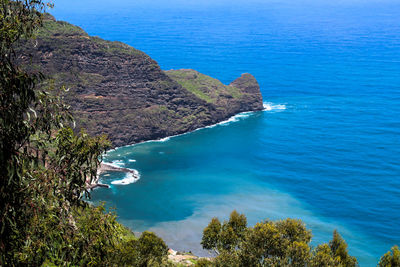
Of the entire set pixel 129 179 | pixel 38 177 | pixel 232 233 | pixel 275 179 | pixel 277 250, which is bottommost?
pixel 38 177

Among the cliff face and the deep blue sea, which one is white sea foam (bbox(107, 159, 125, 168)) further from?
the cliff face

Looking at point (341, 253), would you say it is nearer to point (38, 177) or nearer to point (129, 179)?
point (38, 177)

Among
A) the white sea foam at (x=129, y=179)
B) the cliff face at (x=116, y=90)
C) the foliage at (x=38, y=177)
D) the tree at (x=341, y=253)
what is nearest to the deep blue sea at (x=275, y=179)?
the white sea foam at (x=129, y=179)

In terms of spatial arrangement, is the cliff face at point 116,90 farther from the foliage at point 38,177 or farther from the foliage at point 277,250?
the foliage at point 38,177

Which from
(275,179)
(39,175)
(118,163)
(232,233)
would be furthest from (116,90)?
(39,175)

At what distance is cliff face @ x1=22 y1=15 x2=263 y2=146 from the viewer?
529 ft

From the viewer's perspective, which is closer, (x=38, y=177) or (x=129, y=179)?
(x=38, y=177)

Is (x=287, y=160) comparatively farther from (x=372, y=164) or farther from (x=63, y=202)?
(x=63, y=202)

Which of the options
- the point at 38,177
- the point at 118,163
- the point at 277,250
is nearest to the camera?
the point at 38,177

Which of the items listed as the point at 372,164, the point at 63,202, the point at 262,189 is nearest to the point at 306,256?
the point at 63,202

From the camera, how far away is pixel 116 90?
17175 cm

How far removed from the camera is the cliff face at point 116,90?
161125mm

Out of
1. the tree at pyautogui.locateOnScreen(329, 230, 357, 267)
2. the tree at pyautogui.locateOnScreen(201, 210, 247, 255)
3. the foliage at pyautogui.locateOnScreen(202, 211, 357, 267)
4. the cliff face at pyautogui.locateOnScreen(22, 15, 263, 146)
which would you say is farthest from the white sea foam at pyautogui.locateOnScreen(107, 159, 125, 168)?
the foliage at pyautogui.locateOnScreen(202, 211, 357, 267)

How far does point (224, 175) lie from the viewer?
469ft
